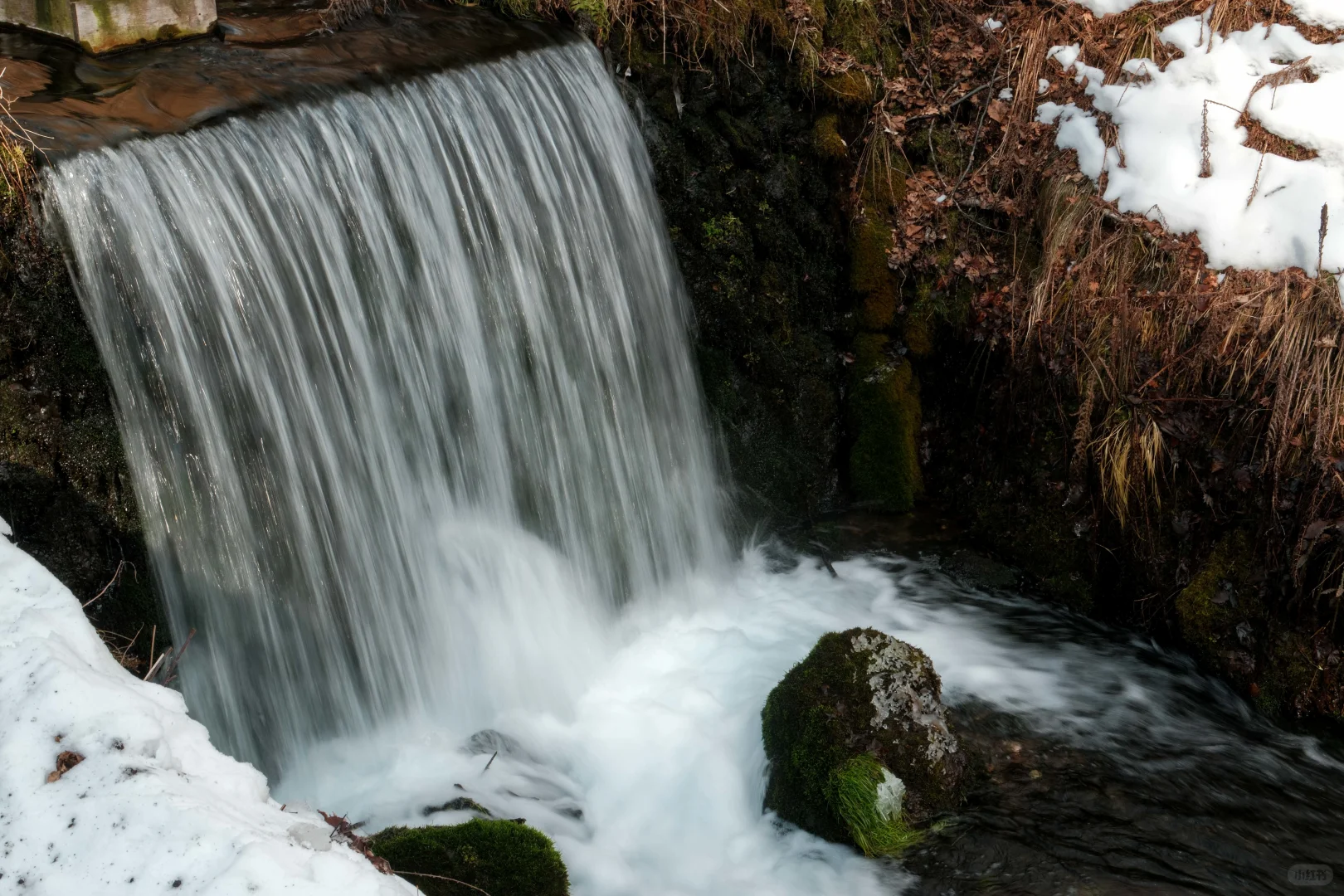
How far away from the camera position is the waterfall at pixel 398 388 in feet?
13.5

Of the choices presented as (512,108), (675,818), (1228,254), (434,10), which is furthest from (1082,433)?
(434,10)

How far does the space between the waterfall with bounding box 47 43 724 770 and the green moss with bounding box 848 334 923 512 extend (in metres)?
1.09

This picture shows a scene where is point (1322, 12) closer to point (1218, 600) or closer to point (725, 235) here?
point (1218, 600)

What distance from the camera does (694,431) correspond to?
20.4ft

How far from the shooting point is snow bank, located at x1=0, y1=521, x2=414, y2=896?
2307mm

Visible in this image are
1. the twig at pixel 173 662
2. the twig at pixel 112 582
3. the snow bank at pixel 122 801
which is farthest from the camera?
the twig at pixel 112 582

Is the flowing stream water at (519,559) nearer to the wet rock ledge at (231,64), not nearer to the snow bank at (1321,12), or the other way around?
the wet rock ledge at (231,64)

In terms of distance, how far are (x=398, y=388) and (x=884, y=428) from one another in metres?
3.17

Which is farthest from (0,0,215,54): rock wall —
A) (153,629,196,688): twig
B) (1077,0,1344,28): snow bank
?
(1077,0,1344,28): snow bank

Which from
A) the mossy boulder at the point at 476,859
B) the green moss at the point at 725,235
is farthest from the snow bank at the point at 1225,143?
the mossy boulder at the point at 476,859

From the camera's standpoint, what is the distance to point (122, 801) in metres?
2.41

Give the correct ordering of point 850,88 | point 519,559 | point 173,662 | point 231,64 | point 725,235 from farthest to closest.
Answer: point 850,88 → point 725,235 → point 519,559 → point 231,64 → point 173,662

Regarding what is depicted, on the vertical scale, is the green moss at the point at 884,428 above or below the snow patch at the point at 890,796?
above

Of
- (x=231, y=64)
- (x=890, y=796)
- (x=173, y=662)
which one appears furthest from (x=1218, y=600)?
(x=231, y=64)
